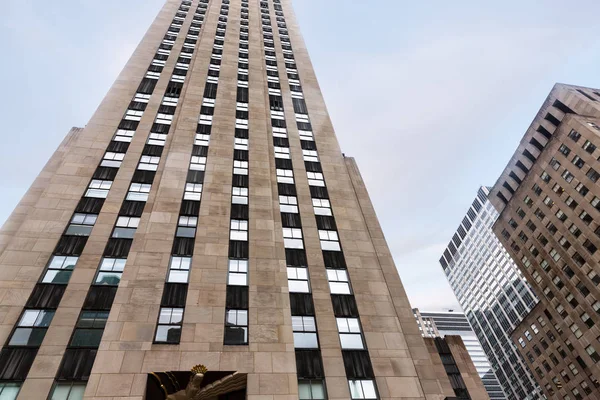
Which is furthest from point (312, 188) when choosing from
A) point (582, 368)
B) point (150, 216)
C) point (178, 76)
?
point (582, 368)

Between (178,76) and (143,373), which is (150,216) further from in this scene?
(178,76)

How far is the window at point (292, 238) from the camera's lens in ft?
100

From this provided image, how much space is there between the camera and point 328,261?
98.1 feet

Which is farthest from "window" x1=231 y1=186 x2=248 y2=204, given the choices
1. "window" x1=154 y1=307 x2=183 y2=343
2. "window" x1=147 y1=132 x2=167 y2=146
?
"window" x1=154 y1=307 x2=183 y2=343

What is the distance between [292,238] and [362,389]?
13040mm

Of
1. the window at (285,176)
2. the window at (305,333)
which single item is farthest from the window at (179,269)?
the window at (285,176)

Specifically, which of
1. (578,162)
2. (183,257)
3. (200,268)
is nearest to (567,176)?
(578,162)

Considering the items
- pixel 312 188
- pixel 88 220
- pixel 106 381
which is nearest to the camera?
pixel 106 381

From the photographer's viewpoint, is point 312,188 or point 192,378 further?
point 312,188

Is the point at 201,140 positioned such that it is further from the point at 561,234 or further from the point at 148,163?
the point at 561,234

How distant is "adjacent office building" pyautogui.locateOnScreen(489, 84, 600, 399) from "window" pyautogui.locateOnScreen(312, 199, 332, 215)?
4935 cm

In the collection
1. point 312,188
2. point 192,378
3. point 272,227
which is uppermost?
point 312,188

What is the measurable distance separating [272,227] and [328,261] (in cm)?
546

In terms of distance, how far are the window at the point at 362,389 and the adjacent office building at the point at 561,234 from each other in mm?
55128
